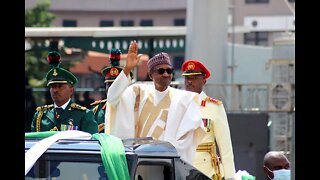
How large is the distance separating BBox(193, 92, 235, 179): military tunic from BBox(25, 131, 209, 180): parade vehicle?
193 centimetres

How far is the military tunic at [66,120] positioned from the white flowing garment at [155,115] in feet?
2.07

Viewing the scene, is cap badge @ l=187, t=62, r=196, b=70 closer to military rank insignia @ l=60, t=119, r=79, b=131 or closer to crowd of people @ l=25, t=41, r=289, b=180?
crowd of people @ l=25, t=41, r=289, b=180

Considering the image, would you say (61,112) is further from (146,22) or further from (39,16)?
(146,22)

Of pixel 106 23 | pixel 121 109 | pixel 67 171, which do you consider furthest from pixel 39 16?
pixel 67 171

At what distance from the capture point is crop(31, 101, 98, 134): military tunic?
263 inches

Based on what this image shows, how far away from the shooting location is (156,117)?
20.1ft

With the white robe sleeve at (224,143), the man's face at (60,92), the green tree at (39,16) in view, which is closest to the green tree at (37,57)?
the green tree at (39,16)

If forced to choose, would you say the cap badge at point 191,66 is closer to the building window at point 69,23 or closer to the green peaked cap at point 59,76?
the green peaked cap at point 59,76

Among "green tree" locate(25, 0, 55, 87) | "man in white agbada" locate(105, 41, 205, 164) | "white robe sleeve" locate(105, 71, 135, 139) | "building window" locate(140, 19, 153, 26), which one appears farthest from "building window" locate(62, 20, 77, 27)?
"white robe sleeve" locate(105, 71, 135, 139)

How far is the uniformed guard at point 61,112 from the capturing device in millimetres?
6703
